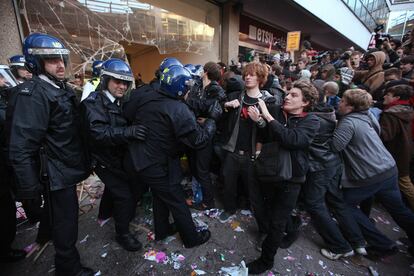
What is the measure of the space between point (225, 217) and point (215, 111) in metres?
1.56

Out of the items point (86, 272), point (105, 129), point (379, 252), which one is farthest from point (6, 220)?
point (379, 252)

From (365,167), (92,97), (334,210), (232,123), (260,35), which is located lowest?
(334,210)

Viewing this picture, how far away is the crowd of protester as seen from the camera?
1.83 m

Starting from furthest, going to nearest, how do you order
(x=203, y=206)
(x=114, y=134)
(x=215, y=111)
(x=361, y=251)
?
(x=203, y=206), (x=215, y=111), (x=361, y=251), (x=114, y=134)

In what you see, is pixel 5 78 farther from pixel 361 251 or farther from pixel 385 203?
pixel 385 203

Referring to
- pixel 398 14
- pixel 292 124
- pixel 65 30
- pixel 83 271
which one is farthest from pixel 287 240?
pixel 398 14

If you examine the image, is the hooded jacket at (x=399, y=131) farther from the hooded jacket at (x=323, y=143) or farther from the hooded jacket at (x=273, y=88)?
the hooded jacket at (x=273, y=88)

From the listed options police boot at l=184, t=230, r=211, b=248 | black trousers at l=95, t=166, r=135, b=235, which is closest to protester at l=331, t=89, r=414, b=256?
police boot at l=184, t=230, r=211, b=248

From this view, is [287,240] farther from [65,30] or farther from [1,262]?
[65,30]

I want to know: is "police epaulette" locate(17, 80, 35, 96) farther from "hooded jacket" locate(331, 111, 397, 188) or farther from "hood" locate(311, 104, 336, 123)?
"hooded jacket" locate(331, 111, 397, 188)

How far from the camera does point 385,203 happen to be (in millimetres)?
2615

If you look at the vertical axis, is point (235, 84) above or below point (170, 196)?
above

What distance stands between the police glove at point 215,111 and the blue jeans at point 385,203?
1.81m

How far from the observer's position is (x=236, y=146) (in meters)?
2.78
